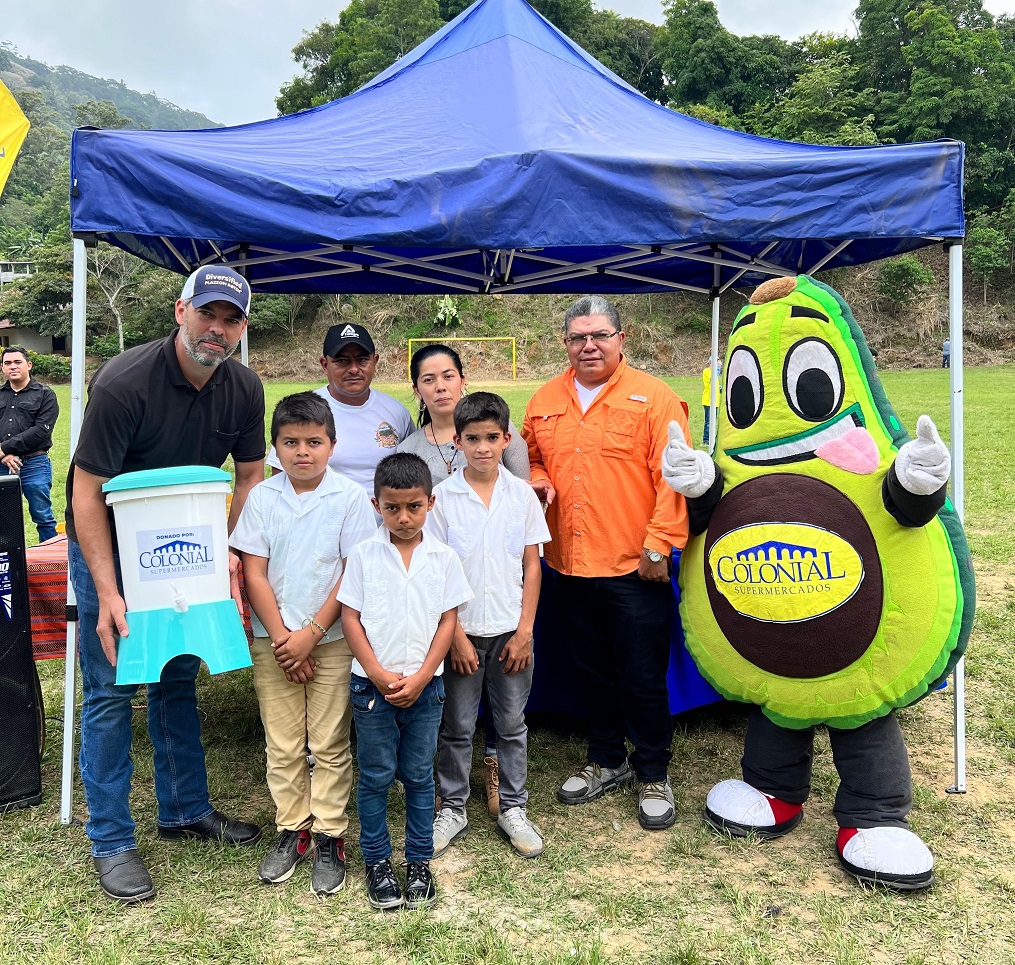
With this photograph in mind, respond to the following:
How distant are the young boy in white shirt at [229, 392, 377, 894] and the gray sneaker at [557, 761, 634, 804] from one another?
0.91 meters

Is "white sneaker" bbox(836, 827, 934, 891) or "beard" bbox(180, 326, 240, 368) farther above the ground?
"beard" bbox(180, 326, 240, 368)

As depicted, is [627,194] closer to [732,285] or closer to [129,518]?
[129,518]

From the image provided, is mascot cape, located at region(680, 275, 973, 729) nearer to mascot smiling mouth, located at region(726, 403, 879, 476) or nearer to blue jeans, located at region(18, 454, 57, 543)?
mascot smiling mouth, located at region(726, 403, 879, 476)

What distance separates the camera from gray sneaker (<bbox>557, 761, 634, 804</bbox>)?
10.1 feet

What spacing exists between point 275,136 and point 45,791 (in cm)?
290

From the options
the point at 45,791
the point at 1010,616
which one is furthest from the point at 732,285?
the point at 45,791

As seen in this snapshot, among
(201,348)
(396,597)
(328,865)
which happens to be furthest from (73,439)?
(328,865)

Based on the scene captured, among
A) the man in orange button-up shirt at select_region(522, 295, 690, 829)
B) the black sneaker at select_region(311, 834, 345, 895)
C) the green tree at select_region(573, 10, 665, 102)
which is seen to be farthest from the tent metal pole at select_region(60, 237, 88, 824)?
the green tree at select_region(573, 10, 665, 102)

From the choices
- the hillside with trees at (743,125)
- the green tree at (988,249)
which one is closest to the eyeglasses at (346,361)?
the hillside with trees at (743,125)

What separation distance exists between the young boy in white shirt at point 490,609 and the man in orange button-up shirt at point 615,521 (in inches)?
10.1

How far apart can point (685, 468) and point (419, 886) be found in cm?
159

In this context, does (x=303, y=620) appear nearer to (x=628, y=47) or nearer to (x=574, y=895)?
(x=574, y=895)

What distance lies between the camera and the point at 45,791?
3139 mm

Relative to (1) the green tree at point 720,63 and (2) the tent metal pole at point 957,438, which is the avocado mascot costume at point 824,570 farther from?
(1) the green tree at point 720,63
